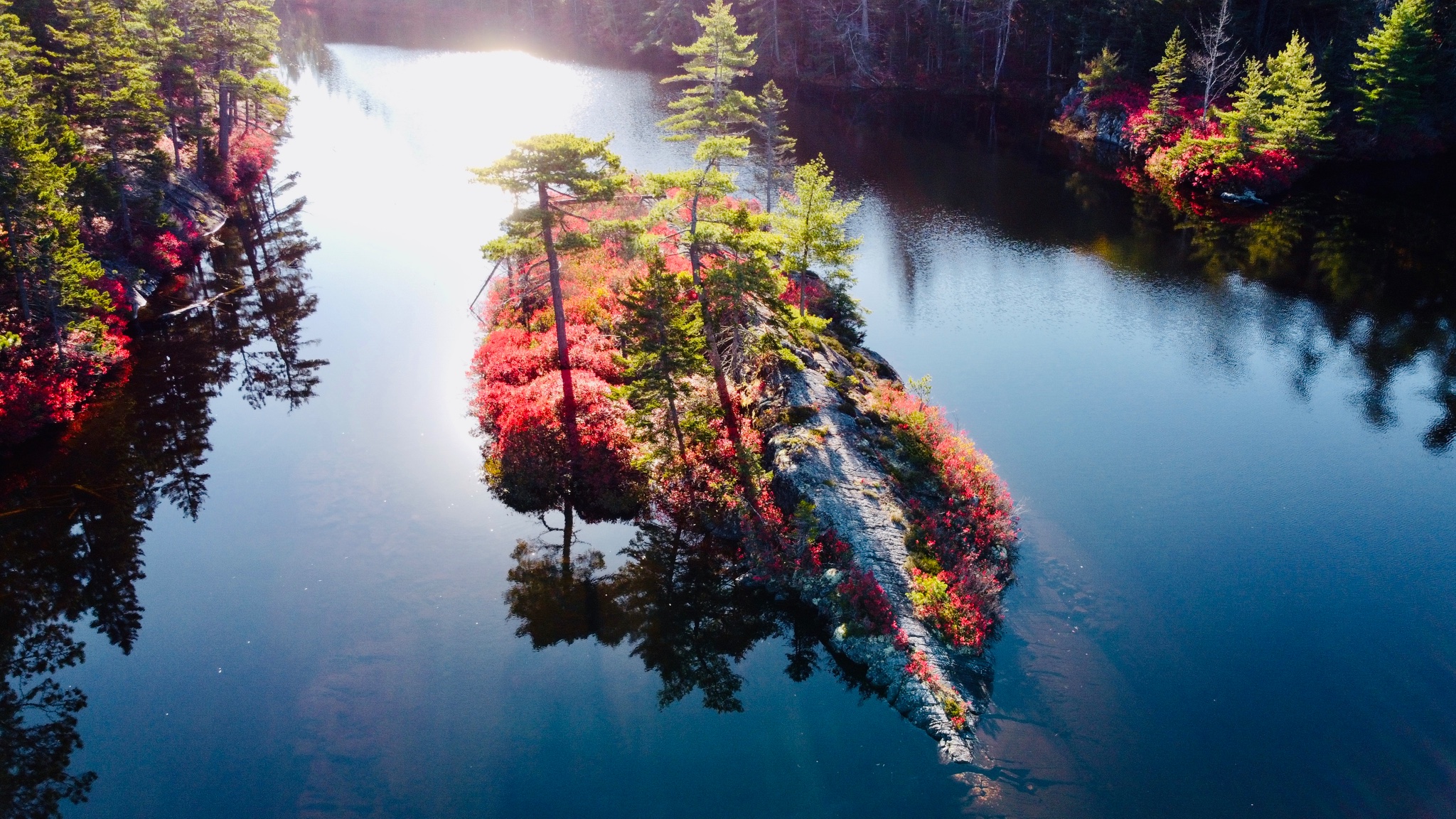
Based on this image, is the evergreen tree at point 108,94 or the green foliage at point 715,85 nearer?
the green foliage at point 715,85

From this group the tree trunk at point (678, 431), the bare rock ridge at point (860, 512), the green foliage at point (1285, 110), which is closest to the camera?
the bare rock ridge at point (860, 512)

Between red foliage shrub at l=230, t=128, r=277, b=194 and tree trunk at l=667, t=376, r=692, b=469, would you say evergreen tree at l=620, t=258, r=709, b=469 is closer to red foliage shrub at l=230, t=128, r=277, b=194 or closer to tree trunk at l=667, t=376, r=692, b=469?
tree trunk at l=667, t=376, r=692, b=469

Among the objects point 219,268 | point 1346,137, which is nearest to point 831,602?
point 219,268

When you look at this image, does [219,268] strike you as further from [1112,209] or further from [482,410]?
[1112,209]

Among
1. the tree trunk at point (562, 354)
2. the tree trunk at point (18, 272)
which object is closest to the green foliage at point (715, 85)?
the tree trunk at point (562, 354)

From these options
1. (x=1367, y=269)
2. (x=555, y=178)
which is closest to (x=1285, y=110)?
(x=1367, y=269)

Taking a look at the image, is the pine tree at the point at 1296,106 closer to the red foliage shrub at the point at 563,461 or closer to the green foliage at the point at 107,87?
the red foliage shrub at the point at 563,461

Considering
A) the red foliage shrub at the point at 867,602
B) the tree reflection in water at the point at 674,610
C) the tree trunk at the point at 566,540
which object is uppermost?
the red foliage shrub at the point at 867,602
